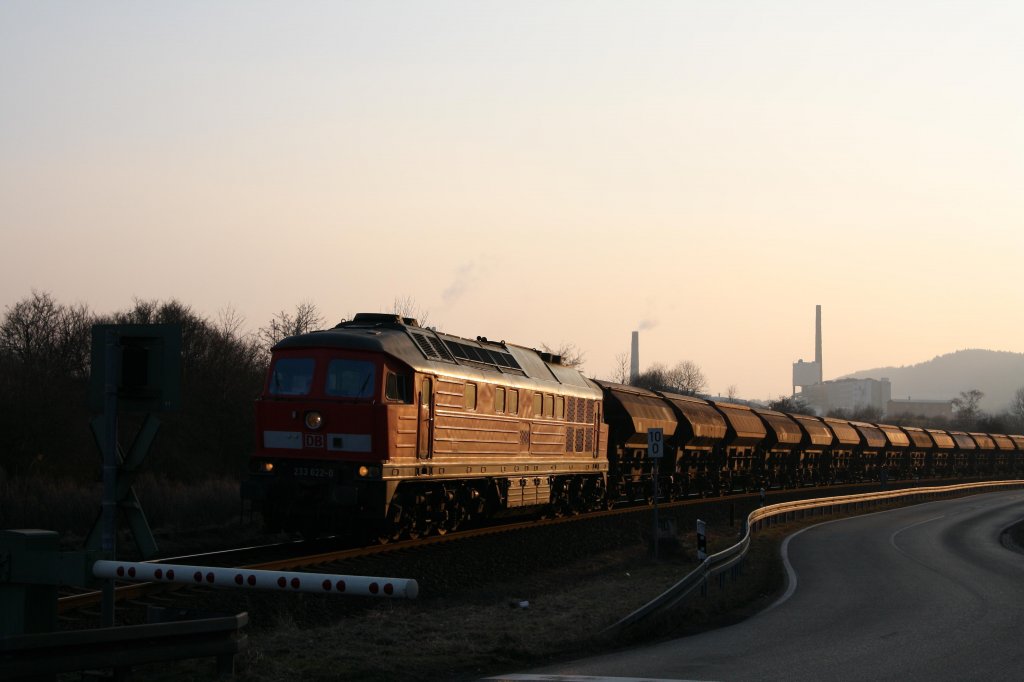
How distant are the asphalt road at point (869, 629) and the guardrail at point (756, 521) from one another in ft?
2.09

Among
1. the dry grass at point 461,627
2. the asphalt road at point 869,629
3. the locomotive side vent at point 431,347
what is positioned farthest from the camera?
the locomotive side vent at point 431,347

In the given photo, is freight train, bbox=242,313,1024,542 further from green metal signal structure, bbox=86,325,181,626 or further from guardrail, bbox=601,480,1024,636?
green metal signal structure, bbox=86,325,181,626

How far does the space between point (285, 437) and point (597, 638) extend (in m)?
8.87

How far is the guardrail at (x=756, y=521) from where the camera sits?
15312 millimetres

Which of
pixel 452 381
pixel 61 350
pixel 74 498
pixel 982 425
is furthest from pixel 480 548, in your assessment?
pixel 982 425

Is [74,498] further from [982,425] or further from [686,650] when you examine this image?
[982,425]

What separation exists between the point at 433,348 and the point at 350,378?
2737 mm

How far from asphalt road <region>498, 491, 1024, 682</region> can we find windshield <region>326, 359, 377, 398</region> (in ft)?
27.0

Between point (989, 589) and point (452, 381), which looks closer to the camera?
point (989, 589)

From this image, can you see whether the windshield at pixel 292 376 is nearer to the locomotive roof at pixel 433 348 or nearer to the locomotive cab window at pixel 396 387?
the locomotive roof at pixel 433 348

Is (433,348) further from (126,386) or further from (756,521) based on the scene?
(756,521)

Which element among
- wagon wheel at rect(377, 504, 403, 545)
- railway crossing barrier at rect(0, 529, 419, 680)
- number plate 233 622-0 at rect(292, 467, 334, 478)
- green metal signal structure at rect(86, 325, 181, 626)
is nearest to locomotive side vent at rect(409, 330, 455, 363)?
wagon wheel at rect(377, 504, 403, 545)

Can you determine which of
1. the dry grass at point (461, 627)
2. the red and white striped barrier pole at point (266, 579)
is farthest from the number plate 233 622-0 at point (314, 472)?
the red and white striped barrier pole at point (266, 579)

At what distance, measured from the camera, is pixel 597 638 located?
1431 centimetres
